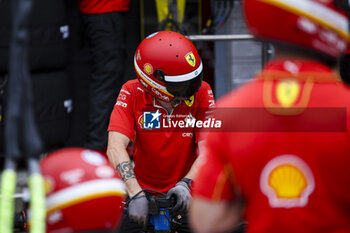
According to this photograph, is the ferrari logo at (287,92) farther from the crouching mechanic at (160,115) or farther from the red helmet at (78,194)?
the crouching mechanic at (160,115)

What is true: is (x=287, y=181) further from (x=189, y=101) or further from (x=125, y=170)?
(x=189, y=101)

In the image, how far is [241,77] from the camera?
682 centimetres

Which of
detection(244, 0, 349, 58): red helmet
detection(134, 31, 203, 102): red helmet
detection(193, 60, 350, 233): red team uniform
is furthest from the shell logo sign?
detection(134, 31, 203, 102): red helmet

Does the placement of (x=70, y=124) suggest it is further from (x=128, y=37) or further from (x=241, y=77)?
(x=241, y=77)

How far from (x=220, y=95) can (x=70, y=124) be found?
5.16 feet

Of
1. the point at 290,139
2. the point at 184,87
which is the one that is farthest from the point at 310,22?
the point at 184,87

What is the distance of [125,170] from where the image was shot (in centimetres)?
362

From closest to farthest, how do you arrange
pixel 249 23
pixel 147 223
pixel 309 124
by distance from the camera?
1. pixel 309 124
2. pixel 249 23
3. pixel 147 223

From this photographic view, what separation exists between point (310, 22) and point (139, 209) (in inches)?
71.3

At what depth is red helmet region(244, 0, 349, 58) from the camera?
181 cm

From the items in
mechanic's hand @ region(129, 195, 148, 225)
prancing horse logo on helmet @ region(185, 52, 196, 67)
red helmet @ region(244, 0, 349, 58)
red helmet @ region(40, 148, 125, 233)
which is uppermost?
red helmet @ region(244, 0, 349, 58)

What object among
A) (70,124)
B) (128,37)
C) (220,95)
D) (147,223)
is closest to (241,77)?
(220,95)

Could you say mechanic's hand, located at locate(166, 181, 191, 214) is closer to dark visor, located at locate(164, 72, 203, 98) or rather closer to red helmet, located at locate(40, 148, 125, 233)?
dark visor, located at locate(164, 72, 203, 98)

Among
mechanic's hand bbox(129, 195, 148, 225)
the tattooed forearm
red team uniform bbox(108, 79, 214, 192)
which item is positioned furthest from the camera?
red team uniform bbox(108, 79, 214, 192)
